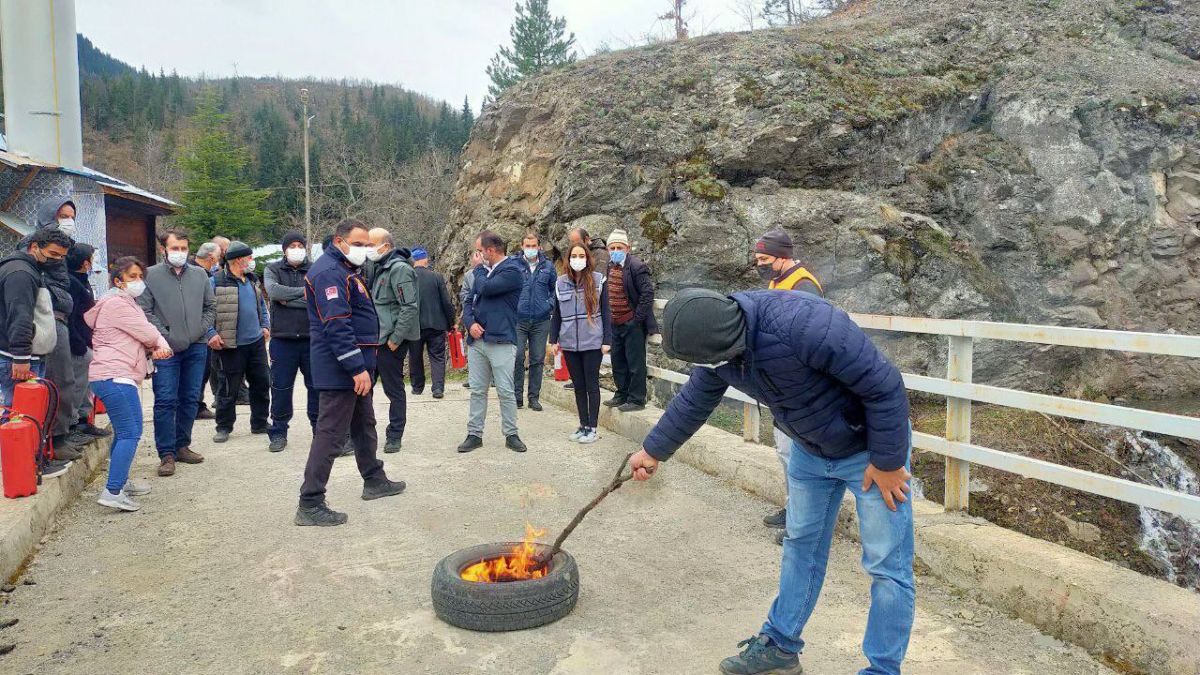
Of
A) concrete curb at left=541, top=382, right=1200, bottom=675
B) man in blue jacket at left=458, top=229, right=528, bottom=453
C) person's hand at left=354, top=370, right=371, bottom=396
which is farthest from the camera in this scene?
man in blue jacket at left=458, top=229, right=528, bottom=453

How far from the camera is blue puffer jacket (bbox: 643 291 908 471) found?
9.01ft

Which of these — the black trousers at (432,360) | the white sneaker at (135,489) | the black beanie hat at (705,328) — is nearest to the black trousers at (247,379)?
the white sneaker at (135,489)

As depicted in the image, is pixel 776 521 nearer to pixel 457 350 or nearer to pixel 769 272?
pixel 769 272

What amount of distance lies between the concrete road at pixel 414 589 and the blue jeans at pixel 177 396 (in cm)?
39

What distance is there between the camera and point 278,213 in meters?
55.2

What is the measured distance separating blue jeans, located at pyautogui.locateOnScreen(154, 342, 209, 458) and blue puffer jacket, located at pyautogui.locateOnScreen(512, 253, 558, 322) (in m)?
3.24

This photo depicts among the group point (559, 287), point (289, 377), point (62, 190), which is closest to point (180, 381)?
point (289, 377)

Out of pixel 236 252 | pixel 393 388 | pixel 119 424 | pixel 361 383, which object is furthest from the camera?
pixel 236 252

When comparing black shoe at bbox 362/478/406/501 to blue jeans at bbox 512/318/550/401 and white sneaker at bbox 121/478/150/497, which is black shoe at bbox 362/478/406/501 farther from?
blue jeans at bbox 512/318/550/401

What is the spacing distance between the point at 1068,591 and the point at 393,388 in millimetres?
5747

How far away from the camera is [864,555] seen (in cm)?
304

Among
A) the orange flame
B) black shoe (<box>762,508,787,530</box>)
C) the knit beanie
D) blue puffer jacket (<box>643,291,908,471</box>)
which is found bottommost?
black shoe (<box>762,508,787,530</box>)

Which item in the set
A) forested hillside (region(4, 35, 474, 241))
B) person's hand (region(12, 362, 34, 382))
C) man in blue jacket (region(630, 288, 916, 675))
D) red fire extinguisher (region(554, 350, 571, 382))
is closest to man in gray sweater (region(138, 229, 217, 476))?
person's hand (region(12, 362, 34, 382))

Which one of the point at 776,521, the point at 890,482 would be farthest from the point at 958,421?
the point at 890,482
